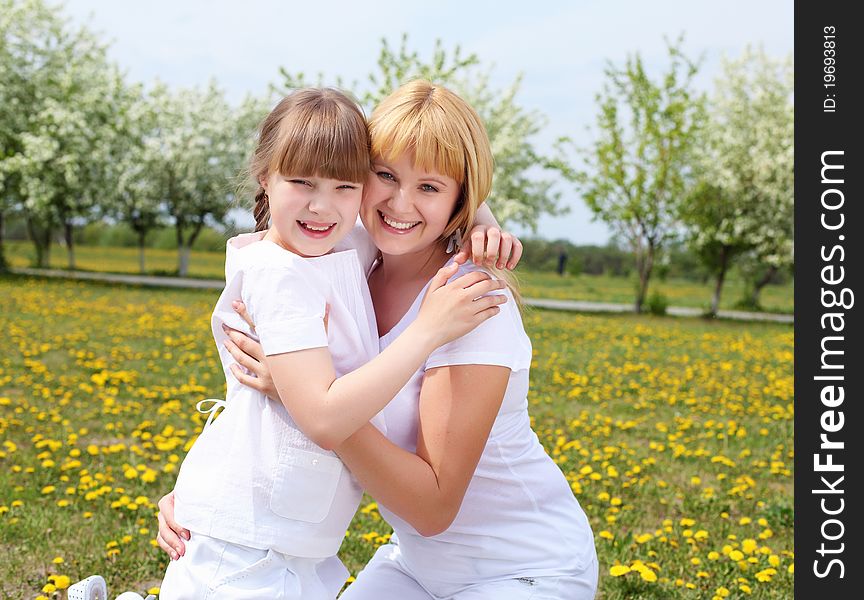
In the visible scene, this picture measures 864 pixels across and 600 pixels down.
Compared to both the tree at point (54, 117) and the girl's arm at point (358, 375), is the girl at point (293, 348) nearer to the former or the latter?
the girl's arm at point (358, 375)

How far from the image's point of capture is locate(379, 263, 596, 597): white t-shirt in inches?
95.6

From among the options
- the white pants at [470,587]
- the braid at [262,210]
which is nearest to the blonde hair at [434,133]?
the braid at [262,210]

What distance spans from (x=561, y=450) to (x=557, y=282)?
31783 millimetres

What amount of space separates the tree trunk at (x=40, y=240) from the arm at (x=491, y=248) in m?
30.9

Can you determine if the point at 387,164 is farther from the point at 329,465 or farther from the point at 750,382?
the point at 750,382

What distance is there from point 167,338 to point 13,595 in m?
8.37

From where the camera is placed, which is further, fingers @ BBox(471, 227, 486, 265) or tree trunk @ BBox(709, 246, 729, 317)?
tree trunk @ BBox(709, 246, 729, 317)

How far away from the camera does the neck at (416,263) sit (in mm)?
2605

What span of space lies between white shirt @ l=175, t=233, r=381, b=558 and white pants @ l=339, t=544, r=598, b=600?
39 cm

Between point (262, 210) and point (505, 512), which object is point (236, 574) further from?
point (262, 210)

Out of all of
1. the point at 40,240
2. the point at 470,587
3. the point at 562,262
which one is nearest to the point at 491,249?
the point at 470,587

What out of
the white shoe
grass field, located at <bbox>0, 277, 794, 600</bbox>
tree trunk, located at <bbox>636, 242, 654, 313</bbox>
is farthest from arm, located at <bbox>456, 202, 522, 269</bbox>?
tree trunk, located at <bbox>636, 242, 654, 313</bbox>

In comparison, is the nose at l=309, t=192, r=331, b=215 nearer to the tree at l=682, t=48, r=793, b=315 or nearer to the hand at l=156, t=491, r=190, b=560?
the hand at l=156, t=491, r=190, b=560
